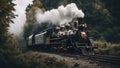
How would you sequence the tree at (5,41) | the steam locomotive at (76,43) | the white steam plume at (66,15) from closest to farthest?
the tree at (5,41) → the steam locomotive at (76,43) → the white steam plume at (66,15)

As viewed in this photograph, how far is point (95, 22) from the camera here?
52.9m

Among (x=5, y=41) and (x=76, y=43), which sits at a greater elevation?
(x=5, y=41)

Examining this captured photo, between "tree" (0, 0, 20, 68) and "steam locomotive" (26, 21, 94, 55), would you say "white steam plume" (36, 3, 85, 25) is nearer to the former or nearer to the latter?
"steam locomotive" (26, 21, 94, 55)

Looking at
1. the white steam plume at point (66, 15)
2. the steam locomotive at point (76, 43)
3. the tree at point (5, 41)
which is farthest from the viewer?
the white steam plume at point (66, 15)

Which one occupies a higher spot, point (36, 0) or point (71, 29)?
point (36, 0)

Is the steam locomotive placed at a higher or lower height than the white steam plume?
lower

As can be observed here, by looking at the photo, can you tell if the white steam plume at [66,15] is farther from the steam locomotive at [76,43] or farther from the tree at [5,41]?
the tree at [5,41]

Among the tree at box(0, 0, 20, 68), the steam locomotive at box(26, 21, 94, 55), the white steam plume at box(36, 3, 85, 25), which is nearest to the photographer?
the tree at box(0, 0, 20, 68)

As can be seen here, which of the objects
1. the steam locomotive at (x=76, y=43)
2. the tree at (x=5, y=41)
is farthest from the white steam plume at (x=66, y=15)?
the tree at (x=5, y=41)

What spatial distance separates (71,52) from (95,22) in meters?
27.2

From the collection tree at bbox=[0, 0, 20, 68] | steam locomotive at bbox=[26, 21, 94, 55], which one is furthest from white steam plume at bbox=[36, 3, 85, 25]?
tree at bbox=[0, 0, 20, 68]

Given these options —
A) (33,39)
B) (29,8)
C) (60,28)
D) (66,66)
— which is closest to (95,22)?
(33,39)

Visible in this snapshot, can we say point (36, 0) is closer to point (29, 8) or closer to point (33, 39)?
point (29, 8)

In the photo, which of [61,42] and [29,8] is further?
[29,8]
